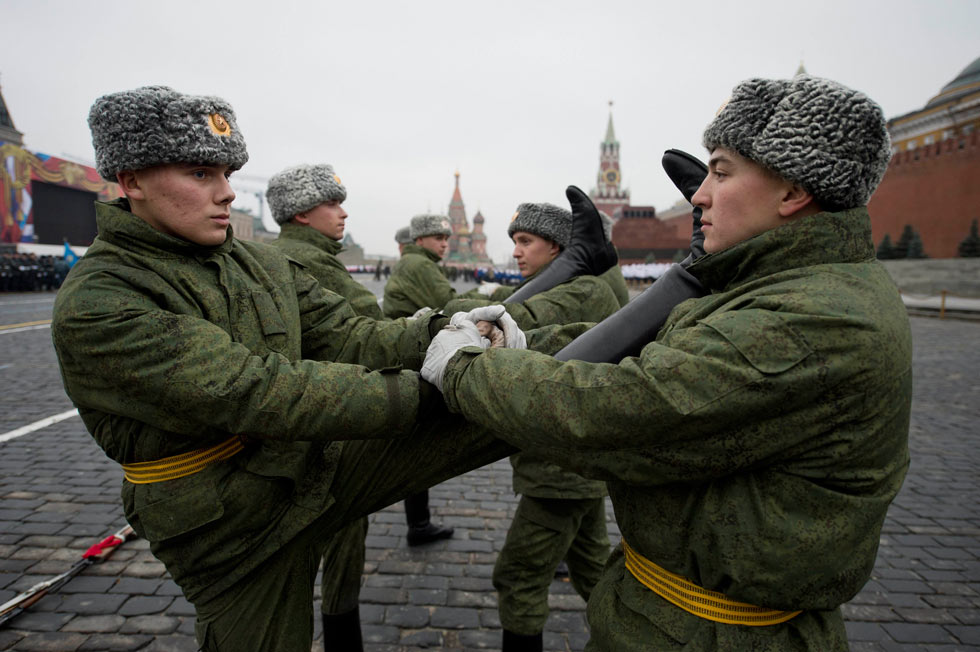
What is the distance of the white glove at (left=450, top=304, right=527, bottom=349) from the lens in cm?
204

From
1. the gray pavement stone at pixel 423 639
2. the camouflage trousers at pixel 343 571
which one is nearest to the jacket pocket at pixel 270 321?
the camouflage trousers at pixel 343 571

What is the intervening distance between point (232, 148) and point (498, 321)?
3.29ft

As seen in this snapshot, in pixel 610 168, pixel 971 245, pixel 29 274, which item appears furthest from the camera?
pixel 610 168

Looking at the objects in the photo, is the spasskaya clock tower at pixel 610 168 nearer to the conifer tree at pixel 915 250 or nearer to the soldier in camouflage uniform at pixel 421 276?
the conifer tree at pixel 915 250

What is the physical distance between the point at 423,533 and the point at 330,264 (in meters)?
2.03

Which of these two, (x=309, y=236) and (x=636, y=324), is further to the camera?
(x=309, y=236)

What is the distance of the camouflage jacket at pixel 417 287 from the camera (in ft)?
18.6

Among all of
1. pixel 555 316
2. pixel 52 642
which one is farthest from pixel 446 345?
pixel 52 642

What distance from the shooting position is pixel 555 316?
3141 millimetres

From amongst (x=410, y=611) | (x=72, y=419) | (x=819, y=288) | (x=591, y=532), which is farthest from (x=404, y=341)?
(x=72, y=419)

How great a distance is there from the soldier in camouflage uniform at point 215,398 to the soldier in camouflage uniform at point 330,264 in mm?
937

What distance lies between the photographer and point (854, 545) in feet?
4.56

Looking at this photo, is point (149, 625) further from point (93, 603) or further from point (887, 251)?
point (887, 251)

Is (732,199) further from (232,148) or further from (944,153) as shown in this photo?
(944,153)
